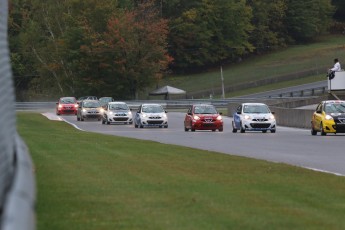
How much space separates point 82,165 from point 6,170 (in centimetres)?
1090

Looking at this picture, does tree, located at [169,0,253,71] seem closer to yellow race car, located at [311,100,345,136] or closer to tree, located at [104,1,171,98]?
tree, located at [104,1,171,98]

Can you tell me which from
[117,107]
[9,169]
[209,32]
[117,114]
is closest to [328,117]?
[117,114]

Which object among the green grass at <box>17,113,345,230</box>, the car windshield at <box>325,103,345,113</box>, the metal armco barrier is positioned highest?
the metal armco barrier

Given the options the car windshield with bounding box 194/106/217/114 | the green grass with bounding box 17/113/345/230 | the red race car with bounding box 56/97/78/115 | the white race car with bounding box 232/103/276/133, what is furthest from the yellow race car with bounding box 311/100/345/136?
the red race car with bounding box 56/97/78/115

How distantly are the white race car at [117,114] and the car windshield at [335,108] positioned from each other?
18279mm

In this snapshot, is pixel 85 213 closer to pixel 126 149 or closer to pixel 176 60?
pixel 126 149

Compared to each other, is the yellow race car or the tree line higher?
the tree line

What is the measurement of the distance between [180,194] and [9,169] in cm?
493

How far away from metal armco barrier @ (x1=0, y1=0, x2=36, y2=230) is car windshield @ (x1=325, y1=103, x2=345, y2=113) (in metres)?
34.7

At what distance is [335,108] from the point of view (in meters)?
45.2

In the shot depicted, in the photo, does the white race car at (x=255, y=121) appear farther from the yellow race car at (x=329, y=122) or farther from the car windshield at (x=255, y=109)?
the yellow race car at (x=329, y=122)

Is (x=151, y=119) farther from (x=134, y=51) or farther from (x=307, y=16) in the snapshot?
(x=307, y=16)

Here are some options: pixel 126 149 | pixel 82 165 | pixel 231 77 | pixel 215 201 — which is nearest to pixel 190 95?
pixel 231 77

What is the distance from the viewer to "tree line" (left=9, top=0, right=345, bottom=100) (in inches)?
3999
